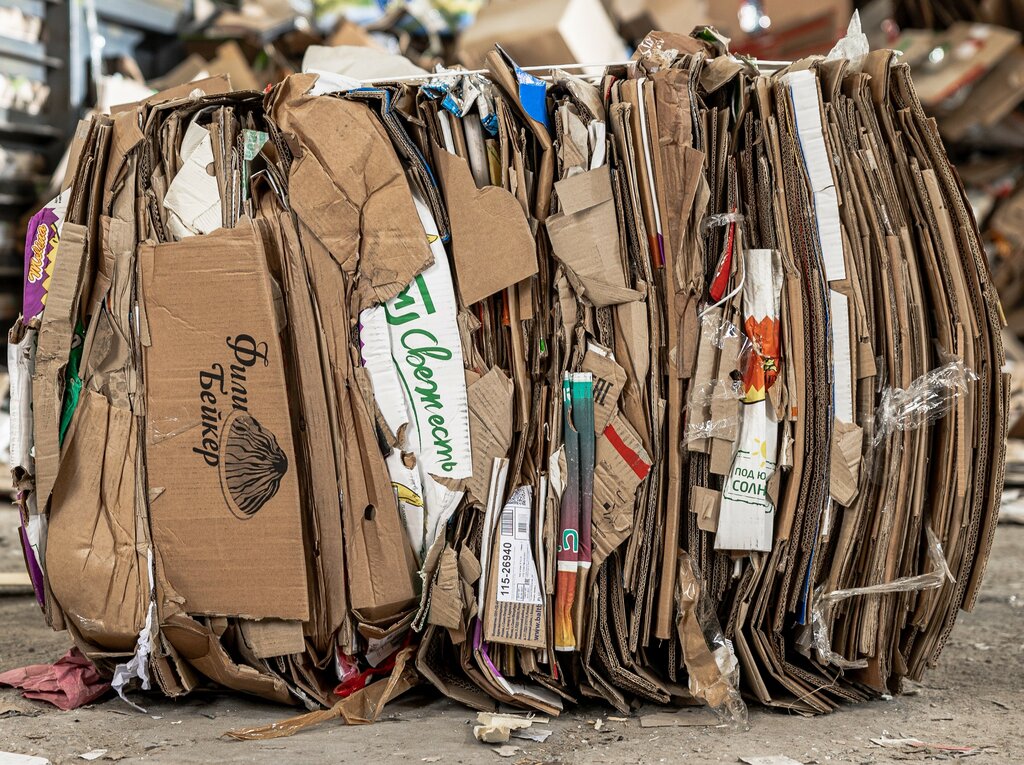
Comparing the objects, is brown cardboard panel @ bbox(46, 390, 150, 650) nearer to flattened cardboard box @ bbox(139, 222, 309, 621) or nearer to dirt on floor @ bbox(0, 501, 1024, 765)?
flattened cardboard box @ bbox(139, 222, 309, 621)

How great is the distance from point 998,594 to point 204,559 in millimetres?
2329

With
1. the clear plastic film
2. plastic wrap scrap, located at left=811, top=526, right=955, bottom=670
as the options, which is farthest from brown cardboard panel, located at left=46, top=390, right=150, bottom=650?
plastic wrap scrap, located at left=811, top=526, right=955, bottom=670

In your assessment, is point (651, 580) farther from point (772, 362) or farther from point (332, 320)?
point (332, 320)

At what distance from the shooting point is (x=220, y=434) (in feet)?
5.98

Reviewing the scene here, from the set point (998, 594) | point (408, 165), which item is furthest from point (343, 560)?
point (998, 594)

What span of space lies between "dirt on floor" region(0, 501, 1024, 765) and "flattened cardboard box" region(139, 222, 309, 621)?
0.23 m

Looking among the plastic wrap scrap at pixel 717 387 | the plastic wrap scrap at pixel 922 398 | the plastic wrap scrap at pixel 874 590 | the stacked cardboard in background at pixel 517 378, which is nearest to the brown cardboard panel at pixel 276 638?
the stacked cardboard in background at pixel 517 378

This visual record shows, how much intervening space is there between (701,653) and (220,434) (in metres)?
1.01

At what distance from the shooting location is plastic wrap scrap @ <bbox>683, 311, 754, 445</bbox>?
179 centimetres

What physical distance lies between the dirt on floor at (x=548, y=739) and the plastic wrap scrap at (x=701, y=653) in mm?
63

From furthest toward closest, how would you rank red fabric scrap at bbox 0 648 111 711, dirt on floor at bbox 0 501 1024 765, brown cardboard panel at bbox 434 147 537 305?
red fabric scrap at bbox 0 648 111 711 → brown cardboard panel at bbox 434 147 537 305 → dirt on floor at bbox 0 501 1024 765

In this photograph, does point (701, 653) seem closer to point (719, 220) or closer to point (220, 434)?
point (719, 220)

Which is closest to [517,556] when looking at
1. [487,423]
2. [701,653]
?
[487,423]

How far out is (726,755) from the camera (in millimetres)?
1647
